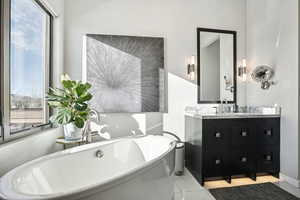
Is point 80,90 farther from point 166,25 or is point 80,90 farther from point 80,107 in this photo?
point 166,25

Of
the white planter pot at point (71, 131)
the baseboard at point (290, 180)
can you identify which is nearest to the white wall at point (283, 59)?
the baseboard at point (290, 180)

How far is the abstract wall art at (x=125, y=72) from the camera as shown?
2555mm

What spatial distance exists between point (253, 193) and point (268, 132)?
836 mm

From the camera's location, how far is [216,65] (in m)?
2.86

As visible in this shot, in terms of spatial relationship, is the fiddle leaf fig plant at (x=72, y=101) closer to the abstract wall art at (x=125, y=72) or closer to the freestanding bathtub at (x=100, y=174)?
the freestanding bathtub at (x=100, y=174)

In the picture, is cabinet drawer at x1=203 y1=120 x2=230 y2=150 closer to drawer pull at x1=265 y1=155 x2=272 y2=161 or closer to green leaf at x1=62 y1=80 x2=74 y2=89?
drawer pull at x1=265 y1=155 x2=272 y2=161

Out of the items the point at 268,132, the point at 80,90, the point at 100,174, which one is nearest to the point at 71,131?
the point at 80,90

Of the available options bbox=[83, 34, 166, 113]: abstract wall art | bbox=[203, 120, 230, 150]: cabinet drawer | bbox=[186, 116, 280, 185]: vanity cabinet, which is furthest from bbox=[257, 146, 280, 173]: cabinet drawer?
bbox=[83, 34, 166, 113]: abstract wall art

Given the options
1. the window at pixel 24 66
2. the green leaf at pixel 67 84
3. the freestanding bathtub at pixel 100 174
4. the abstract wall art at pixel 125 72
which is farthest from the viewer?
the abstract wall art at pixel 125 72

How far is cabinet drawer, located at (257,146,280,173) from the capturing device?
2.39 m

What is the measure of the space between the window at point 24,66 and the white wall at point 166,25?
1.24 ft

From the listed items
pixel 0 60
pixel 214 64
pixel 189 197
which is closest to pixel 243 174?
pixel 189 197

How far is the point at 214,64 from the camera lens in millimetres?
2854

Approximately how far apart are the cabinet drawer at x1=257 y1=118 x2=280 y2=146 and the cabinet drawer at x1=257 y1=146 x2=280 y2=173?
8 cm
